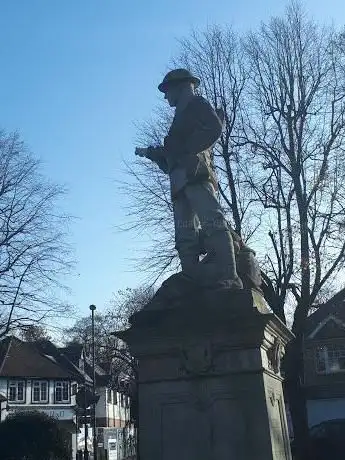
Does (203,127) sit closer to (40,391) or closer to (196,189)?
(196,189)

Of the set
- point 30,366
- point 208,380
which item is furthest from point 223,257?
point 30,366

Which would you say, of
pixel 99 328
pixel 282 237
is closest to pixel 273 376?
pixel 282 237

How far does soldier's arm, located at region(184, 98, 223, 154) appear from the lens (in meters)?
7.80

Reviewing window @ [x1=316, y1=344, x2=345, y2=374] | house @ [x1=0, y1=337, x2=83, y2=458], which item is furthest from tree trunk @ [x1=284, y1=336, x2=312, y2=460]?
house @ [x1=0, y1=337, x2=83, y2=458]

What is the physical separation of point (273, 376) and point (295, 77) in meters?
14.1

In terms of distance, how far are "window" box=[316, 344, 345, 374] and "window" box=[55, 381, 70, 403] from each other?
82.9 ft

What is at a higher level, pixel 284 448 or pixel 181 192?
pixel 181 192

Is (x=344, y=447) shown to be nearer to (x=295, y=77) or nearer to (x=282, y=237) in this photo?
(x=282, y=237)

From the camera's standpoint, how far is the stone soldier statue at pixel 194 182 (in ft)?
23.7

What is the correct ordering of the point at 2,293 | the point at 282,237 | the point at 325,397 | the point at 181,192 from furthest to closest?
1. the point at 325,397
2. the point at 2,293
3. the point at 282,237
4. the point at 181,192

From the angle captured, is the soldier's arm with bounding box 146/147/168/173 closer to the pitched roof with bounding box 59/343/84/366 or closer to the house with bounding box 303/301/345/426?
the house with bounding box 303/301/345/426

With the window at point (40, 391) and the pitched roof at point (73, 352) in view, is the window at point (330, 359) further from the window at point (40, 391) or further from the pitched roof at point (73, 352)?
the pitched roof at point (73, 352)

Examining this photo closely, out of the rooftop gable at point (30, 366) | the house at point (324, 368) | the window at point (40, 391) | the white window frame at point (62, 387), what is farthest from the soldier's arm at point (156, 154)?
the white window frame at point (62, 387)

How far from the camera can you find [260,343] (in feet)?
20.9
